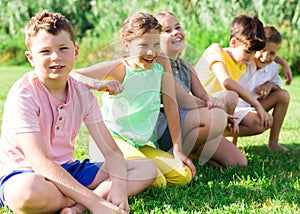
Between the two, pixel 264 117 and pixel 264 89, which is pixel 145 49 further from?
pixel 264 89

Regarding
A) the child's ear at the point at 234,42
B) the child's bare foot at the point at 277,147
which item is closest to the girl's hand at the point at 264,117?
the child's bare foot at the point at 277,147

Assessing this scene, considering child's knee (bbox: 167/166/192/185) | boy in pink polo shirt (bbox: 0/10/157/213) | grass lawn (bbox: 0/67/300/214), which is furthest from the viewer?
child's knee (bbox: 167/166/192/185)

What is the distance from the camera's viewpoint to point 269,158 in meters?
3.92

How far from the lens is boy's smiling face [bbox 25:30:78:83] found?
2523mm

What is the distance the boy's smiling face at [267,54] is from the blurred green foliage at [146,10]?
5.19 metres

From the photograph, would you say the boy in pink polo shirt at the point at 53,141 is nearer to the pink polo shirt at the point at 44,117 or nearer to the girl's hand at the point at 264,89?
the pink polo shirt at the point at 44,117

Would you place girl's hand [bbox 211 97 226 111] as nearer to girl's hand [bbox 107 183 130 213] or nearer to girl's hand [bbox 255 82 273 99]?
girl's hand [bbox 255 82 273 99]

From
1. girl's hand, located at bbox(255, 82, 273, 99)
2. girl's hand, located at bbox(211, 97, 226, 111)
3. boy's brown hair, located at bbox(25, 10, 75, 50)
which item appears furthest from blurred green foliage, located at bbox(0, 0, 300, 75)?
boy's brown hair, located at bbox(25, 10, 75, 50)

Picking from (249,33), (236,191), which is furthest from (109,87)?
(249,33)

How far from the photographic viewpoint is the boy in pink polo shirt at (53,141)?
7.98ft

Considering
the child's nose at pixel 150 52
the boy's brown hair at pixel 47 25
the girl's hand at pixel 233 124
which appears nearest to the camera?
the boy's brown hair at pixel 47 25

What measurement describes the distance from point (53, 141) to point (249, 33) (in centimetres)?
181

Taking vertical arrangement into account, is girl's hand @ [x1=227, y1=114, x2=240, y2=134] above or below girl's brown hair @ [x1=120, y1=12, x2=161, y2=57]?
below

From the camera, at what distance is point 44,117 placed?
2.59 m
